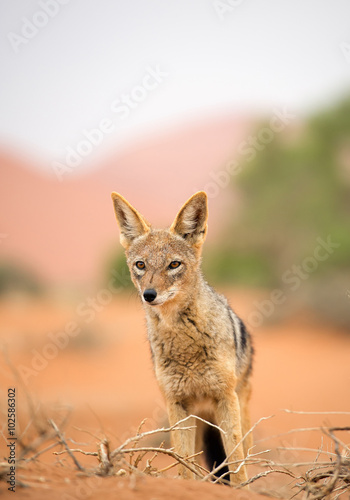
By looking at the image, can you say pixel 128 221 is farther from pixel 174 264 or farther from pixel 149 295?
pixel 149 295

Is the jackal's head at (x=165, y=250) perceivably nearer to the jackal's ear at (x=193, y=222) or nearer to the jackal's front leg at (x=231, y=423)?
the jackal's ear at (x=193, y=222)

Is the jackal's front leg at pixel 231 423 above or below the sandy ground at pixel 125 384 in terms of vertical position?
above

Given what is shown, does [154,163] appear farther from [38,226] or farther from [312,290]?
[312,290]

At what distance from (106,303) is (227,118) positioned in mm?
75108

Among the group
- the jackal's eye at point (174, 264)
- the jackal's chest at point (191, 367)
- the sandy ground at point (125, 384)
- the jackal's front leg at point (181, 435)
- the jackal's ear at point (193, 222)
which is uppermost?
the jackal's ear at point (193, 222)

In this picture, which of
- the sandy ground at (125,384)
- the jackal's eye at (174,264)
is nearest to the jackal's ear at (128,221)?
the jackal's eye at (174,264)

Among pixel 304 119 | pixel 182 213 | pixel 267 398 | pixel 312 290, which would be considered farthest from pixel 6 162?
pixel 182 213

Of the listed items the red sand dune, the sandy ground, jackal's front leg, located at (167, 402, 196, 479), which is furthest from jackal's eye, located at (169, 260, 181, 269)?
the red sand dune

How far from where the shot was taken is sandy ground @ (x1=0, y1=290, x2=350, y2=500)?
4.01 meters

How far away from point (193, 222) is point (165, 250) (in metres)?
0.48

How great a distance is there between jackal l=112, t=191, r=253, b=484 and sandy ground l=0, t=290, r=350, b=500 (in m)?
0.89

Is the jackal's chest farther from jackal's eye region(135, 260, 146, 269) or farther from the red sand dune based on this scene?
the red sand dune

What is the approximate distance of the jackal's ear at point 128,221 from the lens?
6445 mm

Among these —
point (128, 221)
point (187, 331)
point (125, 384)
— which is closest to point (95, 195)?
point (125, 384)
